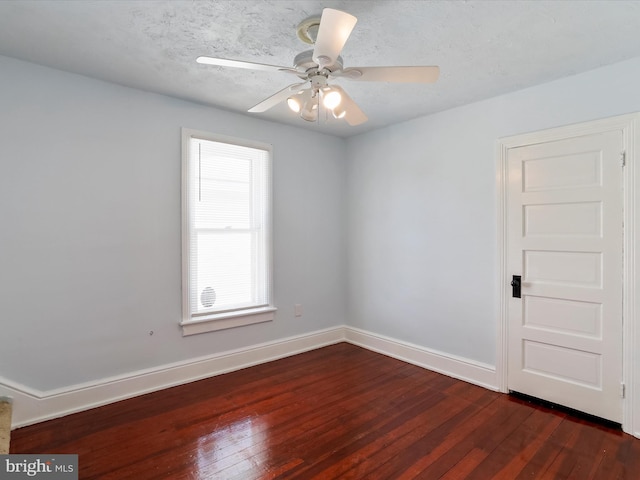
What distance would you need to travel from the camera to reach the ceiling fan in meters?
1.50

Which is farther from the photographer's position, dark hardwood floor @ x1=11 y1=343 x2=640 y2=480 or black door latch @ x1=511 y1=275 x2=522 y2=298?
black door latch @ x1=511 y1=275 x2=522 y2=298

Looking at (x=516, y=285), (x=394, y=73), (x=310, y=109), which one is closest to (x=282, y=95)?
(x=310, y=109)

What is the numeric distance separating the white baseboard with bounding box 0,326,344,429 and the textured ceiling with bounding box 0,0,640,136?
2.30 m

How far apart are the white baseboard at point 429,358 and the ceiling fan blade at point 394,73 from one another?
8.30 ft

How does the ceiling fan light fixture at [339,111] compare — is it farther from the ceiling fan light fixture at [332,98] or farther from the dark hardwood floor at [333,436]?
the dark hardwood floor at [333,436]

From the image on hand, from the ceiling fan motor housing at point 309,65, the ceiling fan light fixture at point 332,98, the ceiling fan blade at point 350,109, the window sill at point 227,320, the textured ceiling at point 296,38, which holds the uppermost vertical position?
the textured ceiling at point 296,38

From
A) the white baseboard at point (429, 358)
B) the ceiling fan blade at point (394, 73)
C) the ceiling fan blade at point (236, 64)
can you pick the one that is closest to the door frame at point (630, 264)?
the white baseboard at point (429, 358)

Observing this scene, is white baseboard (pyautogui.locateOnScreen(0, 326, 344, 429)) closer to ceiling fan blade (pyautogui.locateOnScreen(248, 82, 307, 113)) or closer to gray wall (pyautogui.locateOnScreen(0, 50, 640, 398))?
gray wall (pyautogui.locateOnScreen(0, 50, 640, 398))

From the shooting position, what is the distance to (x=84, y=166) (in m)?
2.65

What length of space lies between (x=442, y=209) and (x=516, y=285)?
968mm

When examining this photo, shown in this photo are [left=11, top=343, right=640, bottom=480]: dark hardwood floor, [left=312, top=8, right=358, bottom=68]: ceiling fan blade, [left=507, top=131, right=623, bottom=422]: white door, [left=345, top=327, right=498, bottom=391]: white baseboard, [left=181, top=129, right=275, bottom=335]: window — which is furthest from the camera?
[left=181, top=129, right=275, bottom=335]: window

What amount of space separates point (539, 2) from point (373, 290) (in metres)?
3.00

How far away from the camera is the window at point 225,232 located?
3193 millimetres

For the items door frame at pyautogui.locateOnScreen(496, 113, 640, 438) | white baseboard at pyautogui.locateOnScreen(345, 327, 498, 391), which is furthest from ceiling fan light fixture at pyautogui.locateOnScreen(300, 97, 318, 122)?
white baseboard at pyautogui.locateOnScreen(345, 327, 498, 391)
